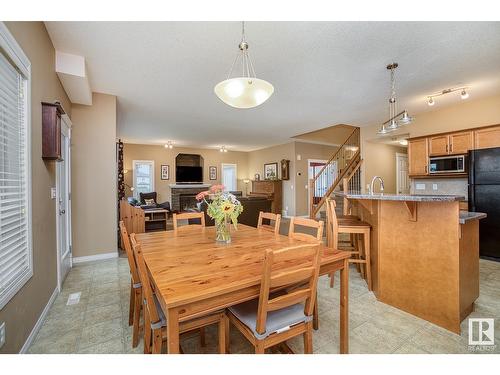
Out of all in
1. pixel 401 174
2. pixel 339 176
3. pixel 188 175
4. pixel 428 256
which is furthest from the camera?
pixel 188 175

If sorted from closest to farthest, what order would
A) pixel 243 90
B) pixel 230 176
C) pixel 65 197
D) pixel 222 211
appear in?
pixel 243 90 → pixel 222 211 → pixel 65 197 → pixel 230 176

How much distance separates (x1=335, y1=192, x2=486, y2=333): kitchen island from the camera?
186 cm

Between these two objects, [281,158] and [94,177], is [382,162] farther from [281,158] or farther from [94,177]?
[94,177]

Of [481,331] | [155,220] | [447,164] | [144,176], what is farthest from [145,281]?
[144,176]

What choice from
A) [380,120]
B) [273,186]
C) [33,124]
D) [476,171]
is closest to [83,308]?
[33,124]

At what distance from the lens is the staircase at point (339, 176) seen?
610 centimetres

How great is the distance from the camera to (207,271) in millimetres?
1289

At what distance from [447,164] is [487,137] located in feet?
2.10

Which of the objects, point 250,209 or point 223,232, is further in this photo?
point 250,209

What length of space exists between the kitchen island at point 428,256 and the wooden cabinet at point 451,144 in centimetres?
265

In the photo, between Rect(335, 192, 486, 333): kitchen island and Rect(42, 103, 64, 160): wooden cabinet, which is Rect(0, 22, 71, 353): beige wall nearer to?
Rect(42, 103, 64, 160): wooden cabinet

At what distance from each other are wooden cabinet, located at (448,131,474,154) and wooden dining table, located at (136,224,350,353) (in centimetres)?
402

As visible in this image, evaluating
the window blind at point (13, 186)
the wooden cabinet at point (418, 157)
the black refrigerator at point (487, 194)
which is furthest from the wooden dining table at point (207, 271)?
the wooden cabinet at point (418, 157)

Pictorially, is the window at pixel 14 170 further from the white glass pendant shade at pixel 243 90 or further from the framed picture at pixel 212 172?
the framed picture at pixel 212 172
